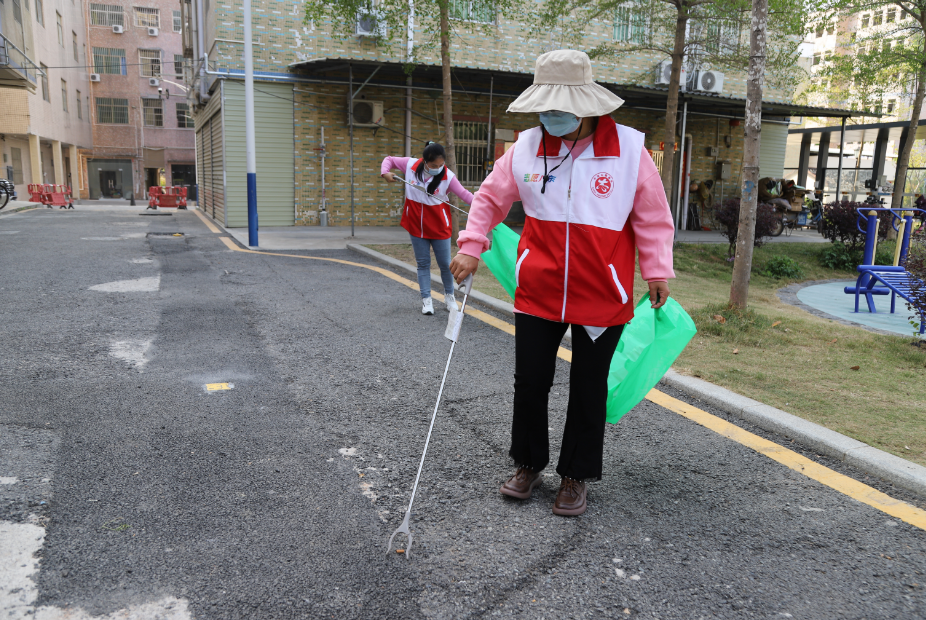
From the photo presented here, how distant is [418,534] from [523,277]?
3.79 ft

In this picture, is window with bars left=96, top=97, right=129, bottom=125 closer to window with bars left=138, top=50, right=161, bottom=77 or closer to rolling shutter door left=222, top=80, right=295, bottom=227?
window with bars left=138, top=50, right=161, bottom=77

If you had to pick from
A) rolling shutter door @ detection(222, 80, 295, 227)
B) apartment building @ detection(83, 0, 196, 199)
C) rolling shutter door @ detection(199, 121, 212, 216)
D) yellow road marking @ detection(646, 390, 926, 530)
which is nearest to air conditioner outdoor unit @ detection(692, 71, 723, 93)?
rolling shutter door @ detection(222, 80, 295, 227)

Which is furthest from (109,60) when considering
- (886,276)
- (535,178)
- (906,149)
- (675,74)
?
(535,178)

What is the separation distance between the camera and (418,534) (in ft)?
9.11

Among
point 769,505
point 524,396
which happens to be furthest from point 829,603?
point 524,396

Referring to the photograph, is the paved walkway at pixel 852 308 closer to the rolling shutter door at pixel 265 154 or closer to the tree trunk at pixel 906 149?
the tree trunk at pixel 906 149

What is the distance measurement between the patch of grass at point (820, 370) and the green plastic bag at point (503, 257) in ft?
6.16

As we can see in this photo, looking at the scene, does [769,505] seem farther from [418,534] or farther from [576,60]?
[576,60]

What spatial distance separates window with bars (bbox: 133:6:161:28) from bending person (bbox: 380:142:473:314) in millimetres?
49389

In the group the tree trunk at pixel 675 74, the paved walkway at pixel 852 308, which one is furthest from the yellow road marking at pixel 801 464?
the tree trunk at pixel 675 74

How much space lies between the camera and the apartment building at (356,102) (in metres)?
17.5

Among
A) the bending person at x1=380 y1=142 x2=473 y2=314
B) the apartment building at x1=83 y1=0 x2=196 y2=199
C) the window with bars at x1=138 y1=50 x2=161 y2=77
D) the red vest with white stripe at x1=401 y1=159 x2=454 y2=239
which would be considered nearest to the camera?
the bending person at x1=380 y1=142 x2=473 y2=314

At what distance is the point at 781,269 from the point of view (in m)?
13.6

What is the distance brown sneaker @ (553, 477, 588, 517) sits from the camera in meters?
2.98
